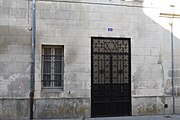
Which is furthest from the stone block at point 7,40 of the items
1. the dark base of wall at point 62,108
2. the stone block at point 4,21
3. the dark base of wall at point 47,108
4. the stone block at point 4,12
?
the dark base of wall at point 62,108

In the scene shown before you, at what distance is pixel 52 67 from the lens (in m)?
8.93

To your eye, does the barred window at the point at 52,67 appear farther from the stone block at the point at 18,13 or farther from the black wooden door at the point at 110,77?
the stone block at the point at 18,13

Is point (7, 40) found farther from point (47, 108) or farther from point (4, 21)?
point (47, 108)

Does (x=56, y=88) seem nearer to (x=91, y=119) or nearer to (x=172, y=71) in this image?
(x=91, y=119)

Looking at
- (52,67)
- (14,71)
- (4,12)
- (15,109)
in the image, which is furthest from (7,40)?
(15,109)

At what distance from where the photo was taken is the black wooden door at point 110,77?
9016 millimetres

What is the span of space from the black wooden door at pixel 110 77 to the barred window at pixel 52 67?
124 cm

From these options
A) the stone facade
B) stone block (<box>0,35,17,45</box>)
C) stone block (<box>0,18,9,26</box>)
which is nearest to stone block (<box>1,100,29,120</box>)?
the stone facade

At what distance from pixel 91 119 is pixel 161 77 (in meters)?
3.41

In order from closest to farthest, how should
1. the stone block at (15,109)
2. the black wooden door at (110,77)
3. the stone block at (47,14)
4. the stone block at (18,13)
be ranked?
the stone block at (15,109)
the stone block at (18,13)
the stone block at (47,14)
the black wooden door at (110,77)

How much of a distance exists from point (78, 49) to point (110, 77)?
5.58 ft

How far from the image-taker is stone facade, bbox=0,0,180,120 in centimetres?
841

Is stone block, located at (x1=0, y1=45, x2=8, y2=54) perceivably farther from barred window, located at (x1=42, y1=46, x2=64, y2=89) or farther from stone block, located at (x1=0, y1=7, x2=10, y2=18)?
barred window, located at (x1=42, y1=46, x2=64, y2=89)

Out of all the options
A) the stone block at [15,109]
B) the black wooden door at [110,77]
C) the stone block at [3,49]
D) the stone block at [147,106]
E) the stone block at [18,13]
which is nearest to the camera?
the stone block at [15,109]
